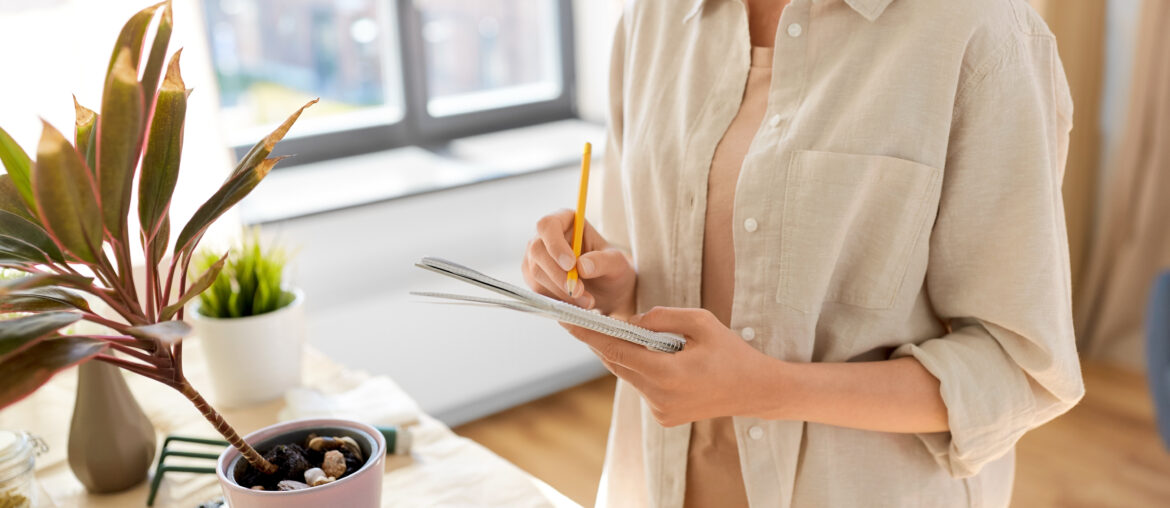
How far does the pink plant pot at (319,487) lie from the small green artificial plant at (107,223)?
33 millimetres

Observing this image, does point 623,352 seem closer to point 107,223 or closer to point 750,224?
point 750,224

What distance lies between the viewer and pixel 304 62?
8.89 feet

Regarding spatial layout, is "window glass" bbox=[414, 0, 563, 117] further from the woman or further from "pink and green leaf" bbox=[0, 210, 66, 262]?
"pink and green leaf" bbox=[0, 210, 66, 262]

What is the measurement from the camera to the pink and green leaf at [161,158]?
662 mm

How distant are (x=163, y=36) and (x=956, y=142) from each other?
651 mm

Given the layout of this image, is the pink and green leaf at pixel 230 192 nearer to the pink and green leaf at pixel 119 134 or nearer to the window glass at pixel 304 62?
the pink and green leaf at pixel 119 134

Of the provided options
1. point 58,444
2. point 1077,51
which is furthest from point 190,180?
point 1077,51

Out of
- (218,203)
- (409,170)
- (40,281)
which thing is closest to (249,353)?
A: (218,203)

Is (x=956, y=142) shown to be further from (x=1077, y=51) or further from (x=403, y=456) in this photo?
(x=1077, y=51)

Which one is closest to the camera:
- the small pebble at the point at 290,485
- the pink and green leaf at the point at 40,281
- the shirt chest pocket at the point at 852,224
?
the pink and green leaf at the point at 40,281

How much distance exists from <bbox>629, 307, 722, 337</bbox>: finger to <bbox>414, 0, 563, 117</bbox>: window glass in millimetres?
2216

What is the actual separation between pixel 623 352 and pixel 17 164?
48 cm

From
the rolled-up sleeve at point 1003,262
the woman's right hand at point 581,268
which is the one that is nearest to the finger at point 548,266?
the woman's right hand at point 581,268

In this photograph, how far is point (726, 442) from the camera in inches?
38.2
